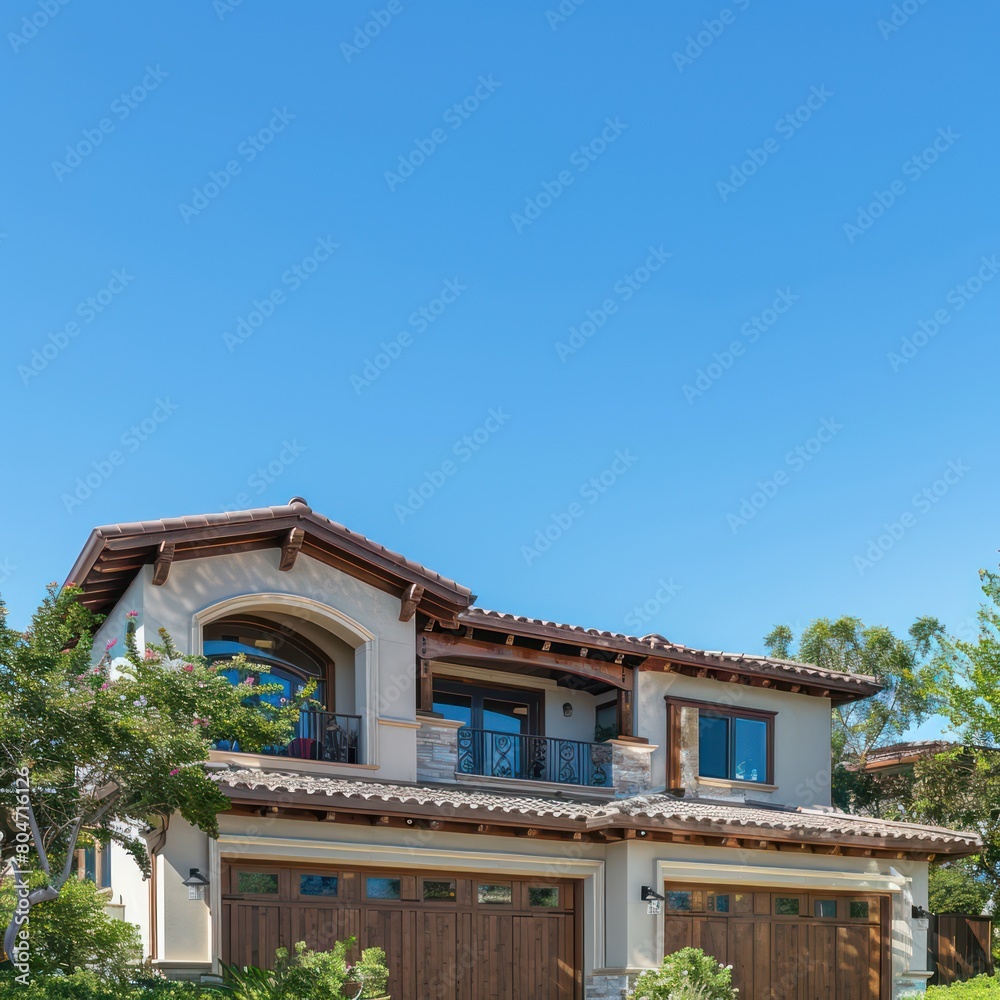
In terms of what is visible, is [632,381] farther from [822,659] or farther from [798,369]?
[822,659]

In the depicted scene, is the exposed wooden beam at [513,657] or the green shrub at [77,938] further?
the exposed wooden beam at [513,657]

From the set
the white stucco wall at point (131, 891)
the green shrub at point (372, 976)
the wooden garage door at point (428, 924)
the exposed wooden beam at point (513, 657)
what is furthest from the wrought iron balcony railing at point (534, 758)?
the green shrub at point (372, 976)

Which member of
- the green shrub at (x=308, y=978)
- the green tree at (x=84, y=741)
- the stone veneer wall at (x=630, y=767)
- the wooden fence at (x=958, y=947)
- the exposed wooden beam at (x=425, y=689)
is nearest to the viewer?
the green tree at (x=84, y=741)

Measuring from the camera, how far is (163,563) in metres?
16.7

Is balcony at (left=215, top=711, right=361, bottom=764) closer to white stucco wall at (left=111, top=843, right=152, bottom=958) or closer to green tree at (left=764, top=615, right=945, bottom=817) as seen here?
white stucco wall at (left=111, top=843, right=152, bottom=958)

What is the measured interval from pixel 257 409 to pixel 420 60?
543cm

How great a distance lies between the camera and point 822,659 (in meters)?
37.4

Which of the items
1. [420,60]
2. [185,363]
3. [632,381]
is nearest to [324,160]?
[420,60]

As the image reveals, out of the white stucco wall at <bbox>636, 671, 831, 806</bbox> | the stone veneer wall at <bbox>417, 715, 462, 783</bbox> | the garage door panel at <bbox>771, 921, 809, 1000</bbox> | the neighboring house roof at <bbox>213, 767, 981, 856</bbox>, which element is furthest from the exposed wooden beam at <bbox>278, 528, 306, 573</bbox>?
the garage door panel at <bbox>771, 921, 809, 1000</bbox>

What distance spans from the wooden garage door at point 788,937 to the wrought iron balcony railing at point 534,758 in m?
3.06

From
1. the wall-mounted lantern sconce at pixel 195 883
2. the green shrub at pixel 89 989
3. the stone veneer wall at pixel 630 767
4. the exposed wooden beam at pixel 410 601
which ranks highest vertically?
the exposed wooden beam at pixel 410 601

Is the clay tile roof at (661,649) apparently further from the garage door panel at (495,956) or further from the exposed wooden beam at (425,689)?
the garage door panel at (495,956)

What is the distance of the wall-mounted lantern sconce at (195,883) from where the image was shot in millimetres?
14531

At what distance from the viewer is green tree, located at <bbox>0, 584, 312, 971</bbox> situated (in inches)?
474
